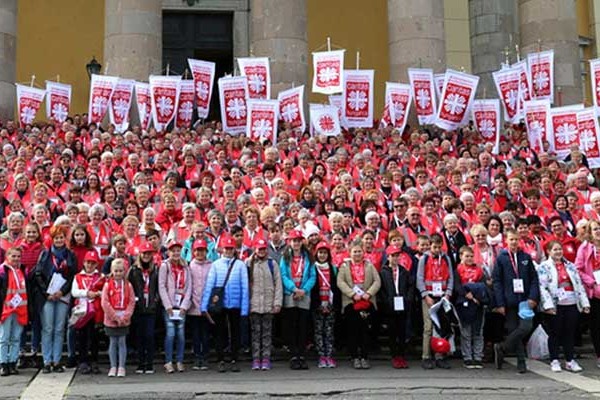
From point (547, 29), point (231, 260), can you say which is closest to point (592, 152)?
point (547, 29)

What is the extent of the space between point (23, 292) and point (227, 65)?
65.4 ft

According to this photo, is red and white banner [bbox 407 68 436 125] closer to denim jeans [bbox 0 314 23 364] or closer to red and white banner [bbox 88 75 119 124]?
red and white banner [bbox 88 75 119 124]

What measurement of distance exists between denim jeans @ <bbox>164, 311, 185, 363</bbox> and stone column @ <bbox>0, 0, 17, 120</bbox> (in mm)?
13487

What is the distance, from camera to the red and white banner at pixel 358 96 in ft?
64.3

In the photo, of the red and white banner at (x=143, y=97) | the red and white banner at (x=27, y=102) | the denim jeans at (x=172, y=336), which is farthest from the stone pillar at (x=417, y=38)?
the denim jeans at (x=172, y=336)

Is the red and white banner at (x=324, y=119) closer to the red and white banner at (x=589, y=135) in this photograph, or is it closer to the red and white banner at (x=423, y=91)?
the red and white banner at (x=423, y=91)

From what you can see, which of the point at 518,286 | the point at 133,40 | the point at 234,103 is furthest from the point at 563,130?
the point at 133,40

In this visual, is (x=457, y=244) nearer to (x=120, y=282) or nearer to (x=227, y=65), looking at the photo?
(x=120, y=282)

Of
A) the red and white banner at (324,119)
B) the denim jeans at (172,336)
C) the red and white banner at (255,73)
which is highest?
the red and white banner at (255,73)

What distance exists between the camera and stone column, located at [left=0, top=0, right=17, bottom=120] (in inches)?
858

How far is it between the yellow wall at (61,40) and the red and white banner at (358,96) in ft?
35.5

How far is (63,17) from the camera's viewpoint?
27359 mm

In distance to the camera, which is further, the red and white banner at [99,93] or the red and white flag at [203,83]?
the red and white flag at [203,83]

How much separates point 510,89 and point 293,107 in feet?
17.9
